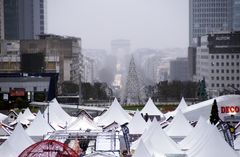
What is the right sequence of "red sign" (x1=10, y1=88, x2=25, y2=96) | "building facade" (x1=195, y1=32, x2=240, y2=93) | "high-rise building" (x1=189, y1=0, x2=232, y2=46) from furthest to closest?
"high-rise building" (x1=189, y1=0, x2=232, y2=46), "building facade" (x1=195, y1=32, x2=240, y2=93), "red sign" (x1=10, y1=88, x2=25, y2=96)

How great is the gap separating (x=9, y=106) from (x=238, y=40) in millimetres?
27292

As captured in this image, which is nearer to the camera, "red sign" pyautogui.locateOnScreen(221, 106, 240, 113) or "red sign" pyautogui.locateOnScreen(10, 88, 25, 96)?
"red sign" pyautogui.locateOnScreen(221, 106, 240, 113)

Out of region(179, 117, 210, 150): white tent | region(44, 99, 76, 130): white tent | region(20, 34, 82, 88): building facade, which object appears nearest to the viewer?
region(179, 117, 210, 150): white tent

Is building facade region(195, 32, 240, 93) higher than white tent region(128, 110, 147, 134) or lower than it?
higher

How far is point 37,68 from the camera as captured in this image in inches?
2343

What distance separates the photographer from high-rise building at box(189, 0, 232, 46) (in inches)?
3546

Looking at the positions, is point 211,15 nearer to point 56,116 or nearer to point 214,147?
point 56,116

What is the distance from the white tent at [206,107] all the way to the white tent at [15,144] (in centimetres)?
1194

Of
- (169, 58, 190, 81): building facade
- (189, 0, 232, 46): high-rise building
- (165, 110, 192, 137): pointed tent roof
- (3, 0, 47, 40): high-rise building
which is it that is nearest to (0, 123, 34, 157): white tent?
(165, 110, 192, 137): pointed tent roof

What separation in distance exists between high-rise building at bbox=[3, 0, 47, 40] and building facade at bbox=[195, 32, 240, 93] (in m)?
34.7

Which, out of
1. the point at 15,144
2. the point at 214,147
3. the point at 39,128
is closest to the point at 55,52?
the point at 39,128

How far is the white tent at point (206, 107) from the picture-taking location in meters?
28.5

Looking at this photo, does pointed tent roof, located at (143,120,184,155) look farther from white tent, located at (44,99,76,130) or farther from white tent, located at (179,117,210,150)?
white tent, located at (44,99,76,130)

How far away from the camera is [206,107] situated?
2928cm
